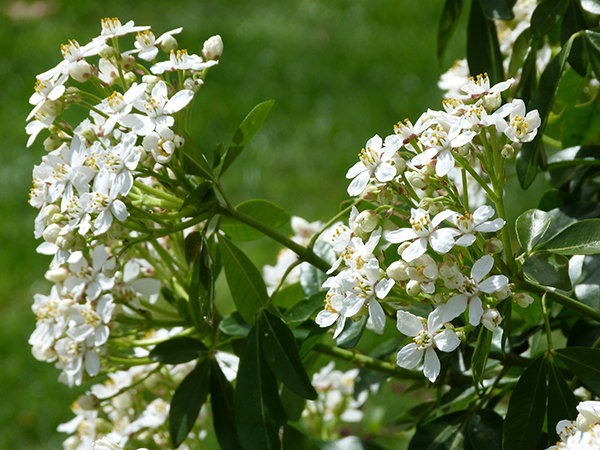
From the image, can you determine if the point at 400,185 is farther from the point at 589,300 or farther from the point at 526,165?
the point at 589,300

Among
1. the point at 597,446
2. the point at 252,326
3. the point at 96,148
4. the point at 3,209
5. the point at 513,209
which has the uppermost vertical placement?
the point at 3,209

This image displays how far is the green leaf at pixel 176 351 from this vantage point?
1.41 meters

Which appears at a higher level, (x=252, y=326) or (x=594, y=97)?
(x=594, y=97)

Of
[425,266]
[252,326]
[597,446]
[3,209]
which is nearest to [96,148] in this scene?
[252,326]

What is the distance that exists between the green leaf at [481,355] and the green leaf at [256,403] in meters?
0.43

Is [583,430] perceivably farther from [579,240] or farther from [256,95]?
[256,95]

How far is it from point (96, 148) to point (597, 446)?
0.92m

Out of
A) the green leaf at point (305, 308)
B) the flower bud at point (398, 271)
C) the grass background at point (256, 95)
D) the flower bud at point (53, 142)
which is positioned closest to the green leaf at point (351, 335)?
the green leaf at point (305, 308)

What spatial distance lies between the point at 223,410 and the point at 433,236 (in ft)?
2.33

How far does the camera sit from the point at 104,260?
1.35 metres

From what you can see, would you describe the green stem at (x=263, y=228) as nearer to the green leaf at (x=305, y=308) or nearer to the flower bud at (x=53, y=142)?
Answer: the green leaf at (x=305, y=308)

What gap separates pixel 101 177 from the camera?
1155 millimetres

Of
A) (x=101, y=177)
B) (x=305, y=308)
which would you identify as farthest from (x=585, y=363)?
(x=101, y=177)

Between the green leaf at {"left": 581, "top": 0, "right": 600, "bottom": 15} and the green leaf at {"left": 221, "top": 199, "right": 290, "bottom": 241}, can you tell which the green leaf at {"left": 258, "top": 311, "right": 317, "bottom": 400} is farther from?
the green leaf at {"left": 581, "top": 0, "right": 600, "bottom": 15}
